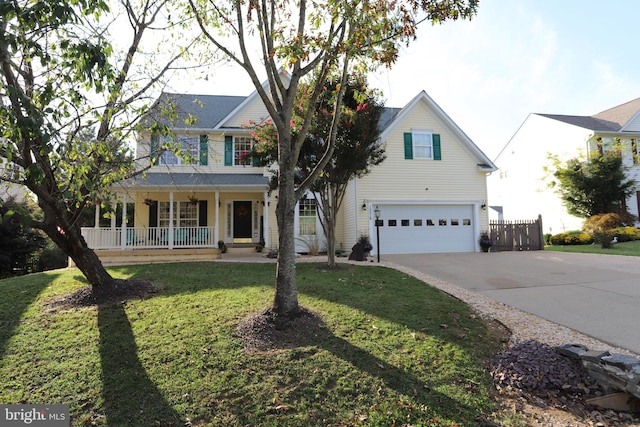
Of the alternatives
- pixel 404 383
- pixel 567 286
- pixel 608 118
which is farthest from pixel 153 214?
pixel 608 118

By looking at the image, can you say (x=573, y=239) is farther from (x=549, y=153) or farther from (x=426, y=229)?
(x=426, y=229)

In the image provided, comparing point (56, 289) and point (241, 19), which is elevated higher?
point (241, 19)

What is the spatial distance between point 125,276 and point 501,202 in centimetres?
2546

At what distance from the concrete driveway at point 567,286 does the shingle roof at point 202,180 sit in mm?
6727

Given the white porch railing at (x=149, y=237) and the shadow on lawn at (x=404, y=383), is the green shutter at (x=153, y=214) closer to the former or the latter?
the white porch railing at (x=149, y=237)

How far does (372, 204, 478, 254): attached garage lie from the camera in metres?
15.2

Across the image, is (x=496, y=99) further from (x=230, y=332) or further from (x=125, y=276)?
(x=125, y=276)

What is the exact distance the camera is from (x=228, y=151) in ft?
51.1

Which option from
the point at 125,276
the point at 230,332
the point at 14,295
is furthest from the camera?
the point at 125,276

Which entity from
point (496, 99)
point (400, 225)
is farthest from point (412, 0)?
point (400, 225)

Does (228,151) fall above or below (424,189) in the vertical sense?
above

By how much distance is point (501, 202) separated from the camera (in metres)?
26.2

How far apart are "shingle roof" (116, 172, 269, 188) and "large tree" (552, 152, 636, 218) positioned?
1614cm

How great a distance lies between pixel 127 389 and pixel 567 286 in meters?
8.26
